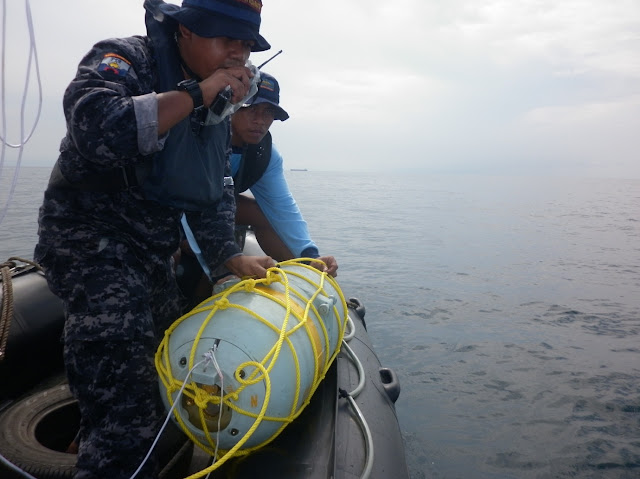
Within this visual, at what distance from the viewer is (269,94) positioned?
11.3 feet

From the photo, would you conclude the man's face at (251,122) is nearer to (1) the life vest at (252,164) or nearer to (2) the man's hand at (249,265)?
(1) the life vest at (252,164)

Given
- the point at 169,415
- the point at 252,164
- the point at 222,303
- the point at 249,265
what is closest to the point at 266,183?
the point at 252,164

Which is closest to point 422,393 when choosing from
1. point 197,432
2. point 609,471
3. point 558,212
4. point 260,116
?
point 609,471

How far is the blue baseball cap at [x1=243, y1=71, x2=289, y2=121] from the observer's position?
341 centimetres

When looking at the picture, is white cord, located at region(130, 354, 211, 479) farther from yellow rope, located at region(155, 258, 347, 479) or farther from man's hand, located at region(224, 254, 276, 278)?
man's hand, located at region(224, 254, 276, 278)

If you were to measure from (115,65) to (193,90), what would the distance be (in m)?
0.27

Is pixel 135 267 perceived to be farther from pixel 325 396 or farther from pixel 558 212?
pixel 558 212

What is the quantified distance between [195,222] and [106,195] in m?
0.60

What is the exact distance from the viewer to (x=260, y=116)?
3480 millimetres

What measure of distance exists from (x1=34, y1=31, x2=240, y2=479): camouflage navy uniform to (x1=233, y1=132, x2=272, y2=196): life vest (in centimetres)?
181

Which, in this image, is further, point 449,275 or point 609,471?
point 449,275

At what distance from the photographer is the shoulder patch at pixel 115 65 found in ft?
4.87

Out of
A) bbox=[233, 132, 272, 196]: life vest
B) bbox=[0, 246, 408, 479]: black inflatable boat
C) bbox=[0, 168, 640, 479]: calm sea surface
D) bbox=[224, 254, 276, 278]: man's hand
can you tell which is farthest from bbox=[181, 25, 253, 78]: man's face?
bbox=[0, 168, 640, 479]: calm sea surface

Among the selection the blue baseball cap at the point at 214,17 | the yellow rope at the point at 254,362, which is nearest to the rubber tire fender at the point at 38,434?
the yellow rope at the point at 254,362
